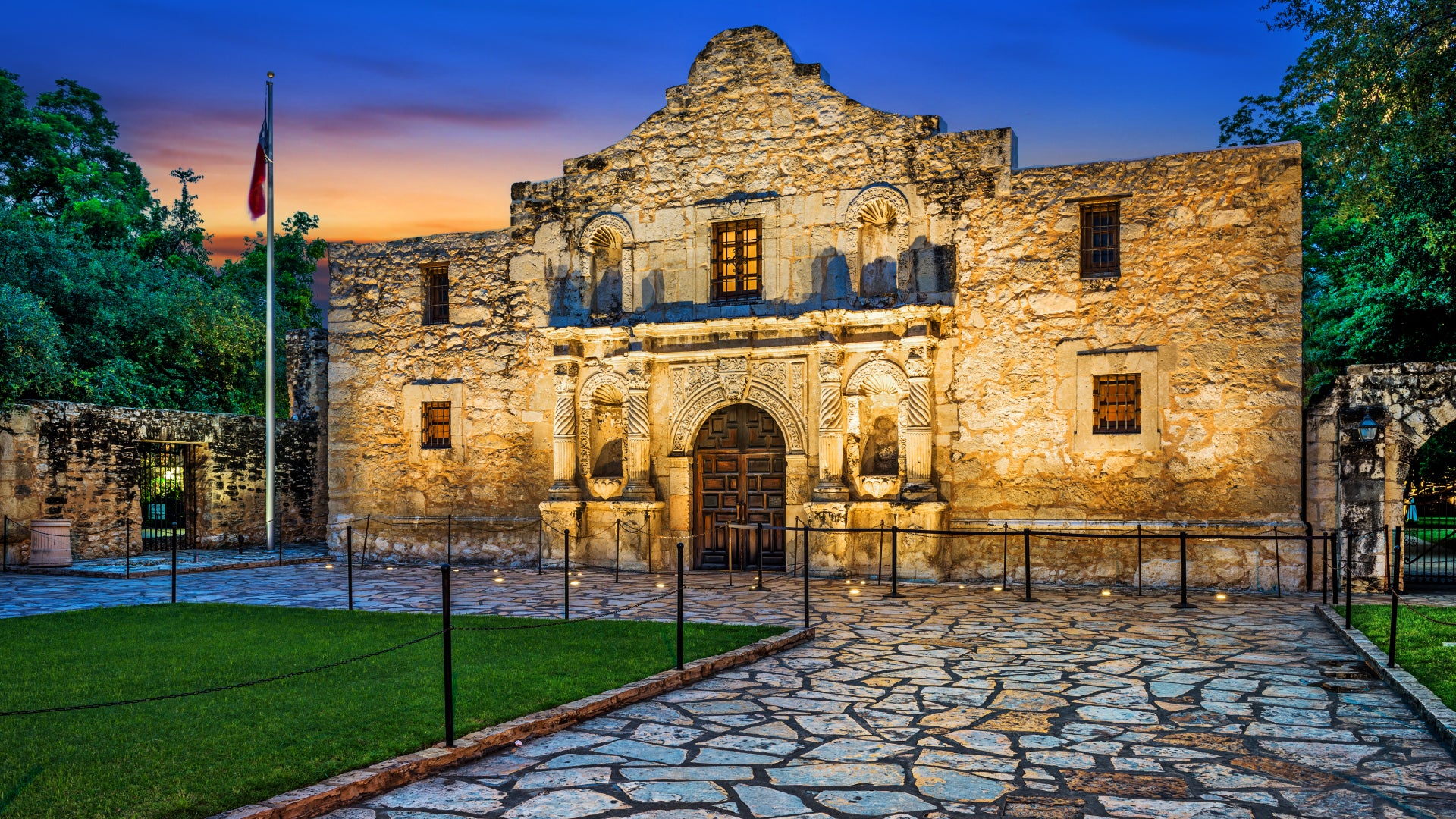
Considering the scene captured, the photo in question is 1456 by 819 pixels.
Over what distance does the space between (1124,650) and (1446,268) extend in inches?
384

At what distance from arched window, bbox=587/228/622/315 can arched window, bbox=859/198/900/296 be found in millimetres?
4254

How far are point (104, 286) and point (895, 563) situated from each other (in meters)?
20.8

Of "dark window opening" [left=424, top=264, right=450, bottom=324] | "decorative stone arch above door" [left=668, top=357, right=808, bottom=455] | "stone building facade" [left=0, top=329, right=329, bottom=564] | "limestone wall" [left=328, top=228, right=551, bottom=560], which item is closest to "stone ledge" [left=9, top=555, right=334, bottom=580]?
"stone building facade" [left=0, top=329, right=329, bottom=564]

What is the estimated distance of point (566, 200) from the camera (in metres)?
18.3

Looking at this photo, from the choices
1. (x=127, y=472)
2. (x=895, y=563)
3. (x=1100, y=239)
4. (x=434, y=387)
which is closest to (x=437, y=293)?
(x=434, y=387)

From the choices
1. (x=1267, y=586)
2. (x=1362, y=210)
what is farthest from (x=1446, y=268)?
(x=1267, y=586)

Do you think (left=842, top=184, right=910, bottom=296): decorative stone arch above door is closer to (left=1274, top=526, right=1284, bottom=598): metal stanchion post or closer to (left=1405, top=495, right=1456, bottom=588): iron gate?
(left=1274, top=526, right=1284, bottom=598): metal stanchion post

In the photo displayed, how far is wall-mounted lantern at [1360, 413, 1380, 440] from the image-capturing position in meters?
13.7

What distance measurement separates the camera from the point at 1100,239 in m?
15.3

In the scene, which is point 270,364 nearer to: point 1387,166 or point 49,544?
point 49,544

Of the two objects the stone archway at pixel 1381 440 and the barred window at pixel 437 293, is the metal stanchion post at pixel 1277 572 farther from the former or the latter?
the barred window at pixel 437 293

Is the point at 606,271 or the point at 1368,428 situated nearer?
the point at 1368,428

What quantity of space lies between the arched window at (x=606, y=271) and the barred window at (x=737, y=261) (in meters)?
1.83

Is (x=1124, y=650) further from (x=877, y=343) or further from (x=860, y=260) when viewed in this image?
(x=860, y=260)
